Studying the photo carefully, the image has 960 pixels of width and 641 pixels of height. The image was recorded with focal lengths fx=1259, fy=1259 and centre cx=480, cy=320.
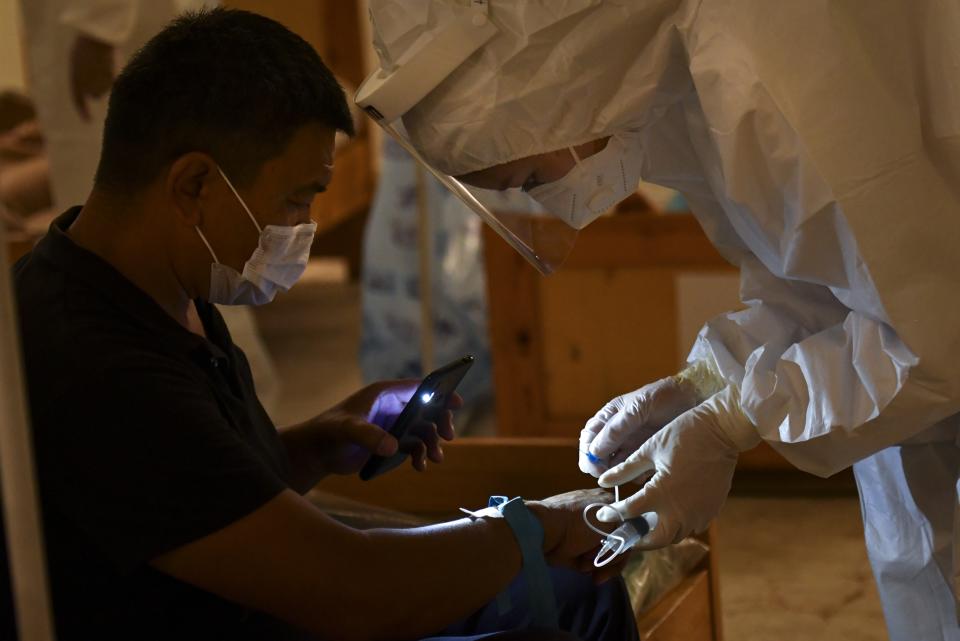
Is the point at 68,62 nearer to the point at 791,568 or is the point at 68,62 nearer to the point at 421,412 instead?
the point at 421,412

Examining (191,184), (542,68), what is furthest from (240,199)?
(542,68)

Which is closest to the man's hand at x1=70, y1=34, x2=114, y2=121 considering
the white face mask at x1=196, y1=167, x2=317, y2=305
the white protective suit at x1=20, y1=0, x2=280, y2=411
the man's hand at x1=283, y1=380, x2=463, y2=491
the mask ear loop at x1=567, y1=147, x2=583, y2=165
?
the white protective suit at x1=20, y1=0, x2=280, y2=411

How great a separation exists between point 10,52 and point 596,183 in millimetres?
2942

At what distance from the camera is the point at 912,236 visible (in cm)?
119

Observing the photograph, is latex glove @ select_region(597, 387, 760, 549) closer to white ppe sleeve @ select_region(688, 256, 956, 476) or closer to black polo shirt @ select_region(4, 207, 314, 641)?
white ppe sleeve @ select_region(688, 256, 956, 476)

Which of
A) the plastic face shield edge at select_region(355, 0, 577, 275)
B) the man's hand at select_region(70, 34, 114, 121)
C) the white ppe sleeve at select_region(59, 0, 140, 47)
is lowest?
the plastic face shield edge at select_region(355, 0, 577, 275)

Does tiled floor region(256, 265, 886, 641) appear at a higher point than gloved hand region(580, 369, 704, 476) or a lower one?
lower

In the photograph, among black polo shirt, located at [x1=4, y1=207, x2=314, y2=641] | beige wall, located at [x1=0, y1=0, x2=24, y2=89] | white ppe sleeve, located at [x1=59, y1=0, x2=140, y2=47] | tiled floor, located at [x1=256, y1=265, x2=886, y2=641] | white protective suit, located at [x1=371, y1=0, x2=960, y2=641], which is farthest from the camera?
beige wall, located at [x1=0, y1=0, x2=24, y2=89]

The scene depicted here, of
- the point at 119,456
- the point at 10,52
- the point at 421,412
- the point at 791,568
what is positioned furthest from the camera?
the point at 10,52

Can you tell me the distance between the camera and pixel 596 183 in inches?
53.5

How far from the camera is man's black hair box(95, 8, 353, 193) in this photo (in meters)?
1.19

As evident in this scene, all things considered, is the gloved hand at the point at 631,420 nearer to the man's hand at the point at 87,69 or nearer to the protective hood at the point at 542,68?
the protective hood at the point at 542,68

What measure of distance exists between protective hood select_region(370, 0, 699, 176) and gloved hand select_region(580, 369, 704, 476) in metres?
0.36

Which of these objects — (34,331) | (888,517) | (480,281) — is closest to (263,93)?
(34,331)
